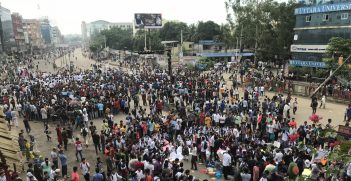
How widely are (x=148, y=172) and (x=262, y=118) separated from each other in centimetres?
831

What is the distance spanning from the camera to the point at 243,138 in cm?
1472

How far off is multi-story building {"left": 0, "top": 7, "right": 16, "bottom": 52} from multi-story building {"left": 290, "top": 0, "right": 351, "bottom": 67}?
246 ft

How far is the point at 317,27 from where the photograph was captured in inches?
1619

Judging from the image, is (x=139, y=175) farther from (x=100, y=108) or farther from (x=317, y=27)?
(x=317, y=27)

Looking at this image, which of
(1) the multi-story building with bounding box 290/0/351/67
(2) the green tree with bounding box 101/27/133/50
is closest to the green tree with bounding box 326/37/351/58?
(1) the multi-story building with bounding box 290/0/351/67

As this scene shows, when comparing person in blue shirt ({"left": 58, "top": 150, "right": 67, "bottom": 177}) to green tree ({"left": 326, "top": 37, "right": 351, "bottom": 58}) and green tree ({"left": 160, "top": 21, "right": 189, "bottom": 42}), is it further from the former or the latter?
green tree ({"left": 160, "top": 21, "right": 189, "bottom": 42})

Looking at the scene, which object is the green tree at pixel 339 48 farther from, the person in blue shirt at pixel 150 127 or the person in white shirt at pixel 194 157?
the person in white shirt at pixel 194 157

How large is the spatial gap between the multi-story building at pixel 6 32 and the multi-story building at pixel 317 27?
75121mm

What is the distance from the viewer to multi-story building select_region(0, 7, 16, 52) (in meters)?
89.3

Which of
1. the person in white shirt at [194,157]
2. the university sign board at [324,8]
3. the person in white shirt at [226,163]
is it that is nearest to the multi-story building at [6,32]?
the university sign board at [324,8]

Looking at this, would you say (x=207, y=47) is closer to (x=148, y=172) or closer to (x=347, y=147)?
(x=148, y=172)

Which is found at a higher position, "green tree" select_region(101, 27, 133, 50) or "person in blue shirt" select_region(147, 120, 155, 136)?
"green tree" select_region(101, 27, 133, 50)

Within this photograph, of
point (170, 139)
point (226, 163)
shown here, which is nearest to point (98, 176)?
point (226, 163)

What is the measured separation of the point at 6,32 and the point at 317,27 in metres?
83.7
